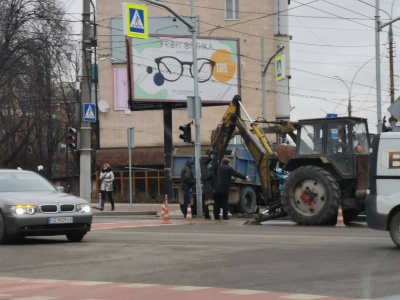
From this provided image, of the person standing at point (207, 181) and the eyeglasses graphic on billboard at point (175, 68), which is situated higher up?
the eyeglasses graphic on billboard at point (175, 68)

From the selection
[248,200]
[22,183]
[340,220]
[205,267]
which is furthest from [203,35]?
[205,267]

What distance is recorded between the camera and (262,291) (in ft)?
35.0

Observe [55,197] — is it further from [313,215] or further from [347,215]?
[347,215]

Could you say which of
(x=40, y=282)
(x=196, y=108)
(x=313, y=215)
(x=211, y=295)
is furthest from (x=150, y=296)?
(x=196, y=108)

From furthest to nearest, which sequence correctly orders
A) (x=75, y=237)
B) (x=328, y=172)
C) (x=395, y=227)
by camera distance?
(x=328, y=172) → (x=75, y=237) → (x=395, y=227)

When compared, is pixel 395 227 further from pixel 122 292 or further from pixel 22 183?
pixel 22 183

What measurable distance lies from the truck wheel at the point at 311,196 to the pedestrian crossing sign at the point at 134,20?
8.49 meters

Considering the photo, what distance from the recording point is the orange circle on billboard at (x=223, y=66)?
49.3 meters

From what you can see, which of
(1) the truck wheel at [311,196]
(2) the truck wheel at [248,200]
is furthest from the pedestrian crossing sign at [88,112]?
(1) the truck wheel at [311,196]

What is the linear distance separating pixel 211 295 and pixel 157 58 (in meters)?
37.7

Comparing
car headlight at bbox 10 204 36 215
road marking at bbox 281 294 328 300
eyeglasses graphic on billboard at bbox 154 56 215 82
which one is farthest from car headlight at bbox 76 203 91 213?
eyeglasses graphic on billboard at bbox 154 56 215 82

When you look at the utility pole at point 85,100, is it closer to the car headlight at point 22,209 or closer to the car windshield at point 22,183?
the car windshield at point 22,183

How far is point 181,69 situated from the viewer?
48.4 m

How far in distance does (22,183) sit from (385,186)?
7051mm
